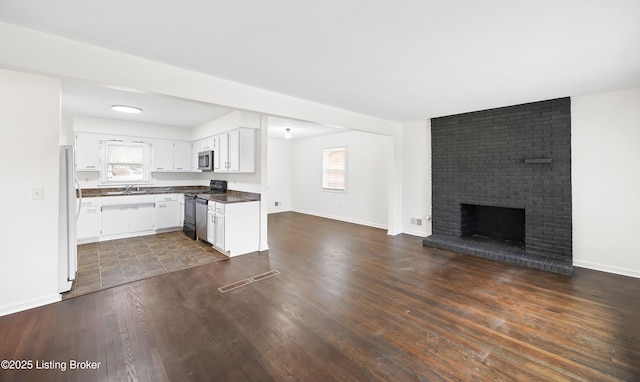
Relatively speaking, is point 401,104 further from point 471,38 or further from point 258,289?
point 258,289

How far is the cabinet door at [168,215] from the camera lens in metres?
5.77

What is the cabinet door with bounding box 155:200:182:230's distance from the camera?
5770 mm

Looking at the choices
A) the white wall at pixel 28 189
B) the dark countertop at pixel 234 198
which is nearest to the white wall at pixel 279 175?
the dark countertop at pixel 234 198

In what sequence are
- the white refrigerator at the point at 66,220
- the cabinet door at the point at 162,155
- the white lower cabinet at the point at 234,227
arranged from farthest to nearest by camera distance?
the cabinet door at the point at 162,155, the white lower cabinet at the point at 234,227, the white refrigerator at the point at 66,220

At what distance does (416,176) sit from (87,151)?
6.93m

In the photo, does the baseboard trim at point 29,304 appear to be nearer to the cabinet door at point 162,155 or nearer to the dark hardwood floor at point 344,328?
the dark hardwood floor at point 344,328

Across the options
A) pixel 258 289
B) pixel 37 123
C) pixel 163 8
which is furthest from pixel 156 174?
pixel 163 8

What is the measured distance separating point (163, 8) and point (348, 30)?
1335 millimetres

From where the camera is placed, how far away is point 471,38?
2162mm

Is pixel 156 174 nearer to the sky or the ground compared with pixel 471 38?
nearer to the ground

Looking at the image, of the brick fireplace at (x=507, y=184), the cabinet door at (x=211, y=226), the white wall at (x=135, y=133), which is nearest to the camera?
the brick fireplace at (x=507, y=184)

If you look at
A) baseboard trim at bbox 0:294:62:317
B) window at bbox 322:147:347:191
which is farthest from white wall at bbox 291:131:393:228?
baseboard trim at bbox 0:294:62:317

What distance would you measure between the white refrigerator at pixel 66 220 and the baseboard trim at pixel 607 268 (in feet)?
22.3

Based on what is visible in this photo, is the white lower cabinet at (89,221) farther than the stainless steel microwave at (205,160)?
No
